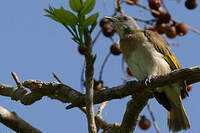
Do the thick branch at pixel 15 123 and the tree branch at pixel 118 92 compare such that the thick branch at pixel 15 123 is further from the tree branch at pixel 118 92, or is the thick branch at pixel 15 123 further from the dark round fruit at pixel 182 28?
the dark round fruit at pixel 182 28

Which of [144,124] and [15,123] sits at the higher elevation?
[144,124]

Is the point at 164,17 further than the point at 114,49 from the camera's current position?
No

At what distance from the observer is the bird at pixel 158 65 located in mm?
4191

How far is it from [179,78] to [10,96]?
66.5 inches

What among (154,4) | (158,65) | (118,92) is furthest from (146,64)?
(118,92)

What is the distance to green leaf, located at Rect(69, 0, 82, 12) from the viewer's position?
6.86 feet

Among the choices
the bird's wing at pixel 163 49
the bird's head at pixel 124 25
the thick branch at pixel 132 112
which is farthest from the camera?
the bird's head at pixel 124 25

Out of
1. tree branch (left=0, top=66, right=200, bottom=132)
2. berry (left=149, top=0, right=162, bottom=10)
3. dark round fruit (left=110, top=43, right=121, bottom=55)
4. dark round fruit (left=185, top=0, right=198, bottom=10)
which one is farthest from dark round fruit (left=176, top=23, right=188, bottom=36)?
tree branch (left=0, top=66, right=200, bottom=132)

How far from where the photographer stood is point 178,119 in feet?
14.0

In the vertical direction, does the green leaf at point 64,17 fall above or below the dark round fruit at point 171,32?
below

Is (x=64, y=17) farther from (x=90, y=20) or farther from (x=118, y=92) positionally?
(x=118, y=92)

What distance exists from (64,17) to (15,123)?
115 centimetres

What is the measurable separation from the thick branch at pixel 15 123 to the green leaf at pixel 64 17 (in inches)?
41.8

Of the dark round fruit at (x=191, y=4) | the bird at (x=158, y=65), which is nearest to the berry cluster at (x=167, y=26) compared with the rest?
the dark round fruit at (x=191, y=4)
